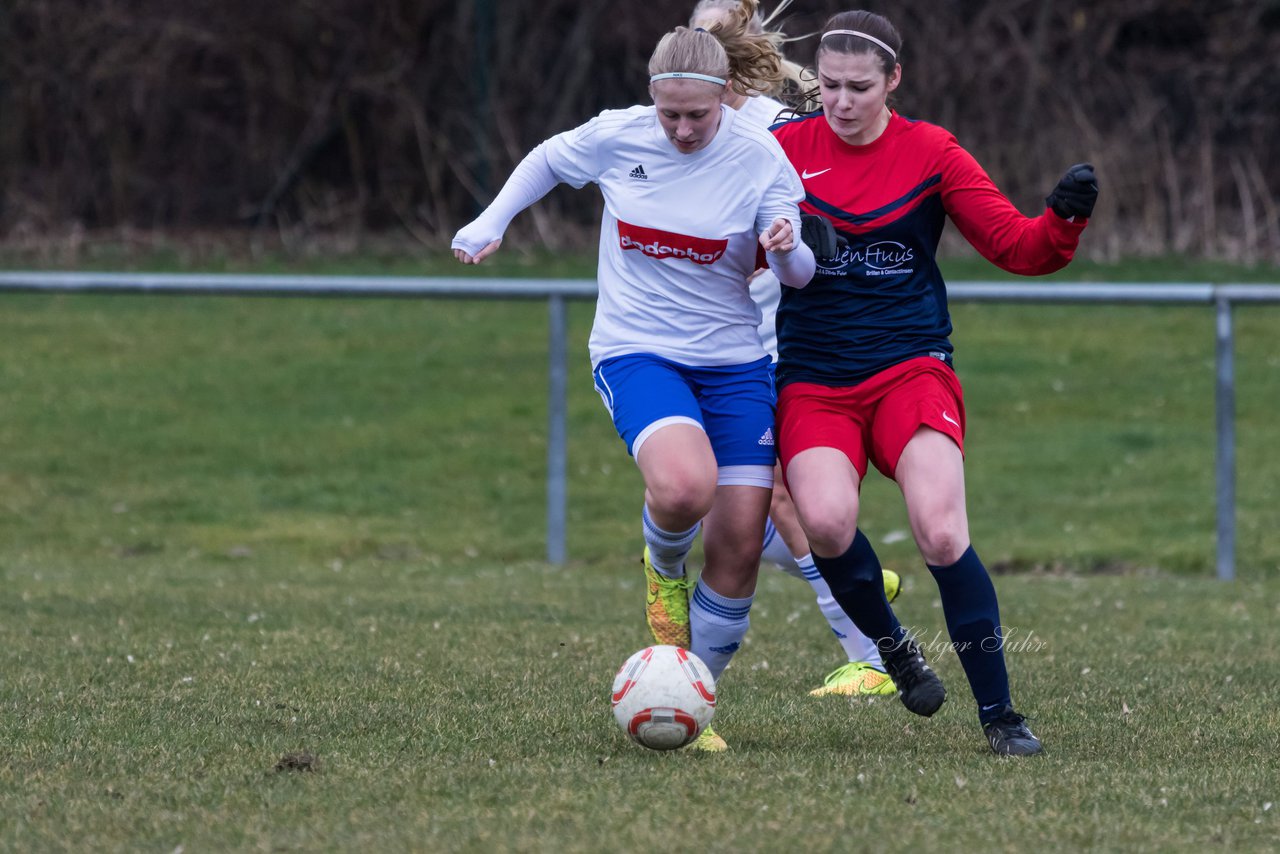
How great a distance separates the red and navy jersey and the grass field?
1092 mm

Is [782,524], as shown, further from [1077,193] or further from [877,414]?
[1077,193]

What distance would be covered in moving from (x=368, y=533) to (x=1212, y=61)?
40.2ft

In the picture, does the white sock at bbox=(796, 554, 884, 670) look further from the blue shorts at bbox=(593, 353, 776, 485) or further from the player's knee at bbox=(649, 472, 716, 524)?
the player's knee at bbox=(649, 472, 716, 524)

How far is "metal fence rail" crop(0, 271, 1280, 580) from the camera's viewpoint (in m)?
9.01

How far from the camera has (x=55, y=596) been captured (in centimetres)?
805

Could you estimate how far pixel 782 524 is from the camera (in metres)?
6.46

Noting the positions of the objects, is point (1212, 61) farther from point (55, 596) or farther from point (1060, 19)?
point (55, 596)

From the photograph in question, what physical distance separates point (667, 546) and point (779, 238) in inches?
38.4

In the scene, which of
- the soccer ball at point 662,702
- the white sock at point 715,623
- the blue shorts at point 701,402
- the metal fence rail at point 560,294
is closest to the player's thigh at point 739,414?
the blue shorts at point 701,402

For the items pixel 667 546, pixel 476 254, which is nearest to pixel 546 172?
pixel 476 254

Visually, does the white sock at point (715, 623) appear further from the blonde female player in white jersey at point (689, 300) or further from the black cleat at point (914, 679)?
the black cleat at point (914, 679)

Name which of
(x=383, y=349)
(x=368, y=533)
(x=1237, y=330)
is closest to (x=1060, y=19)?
(x=1237, y=330)

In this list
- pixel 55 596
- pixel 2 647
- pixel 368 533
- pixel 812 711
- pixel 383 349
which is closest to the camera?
pixel 812 711

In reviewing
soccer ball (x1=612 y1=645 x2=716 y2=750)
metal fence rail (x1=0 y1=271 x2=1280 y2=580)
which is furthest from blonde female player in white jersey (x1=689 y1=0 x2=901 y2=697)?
metal fence rail (x1=0 y1=271 x2=1280 y2=580)
